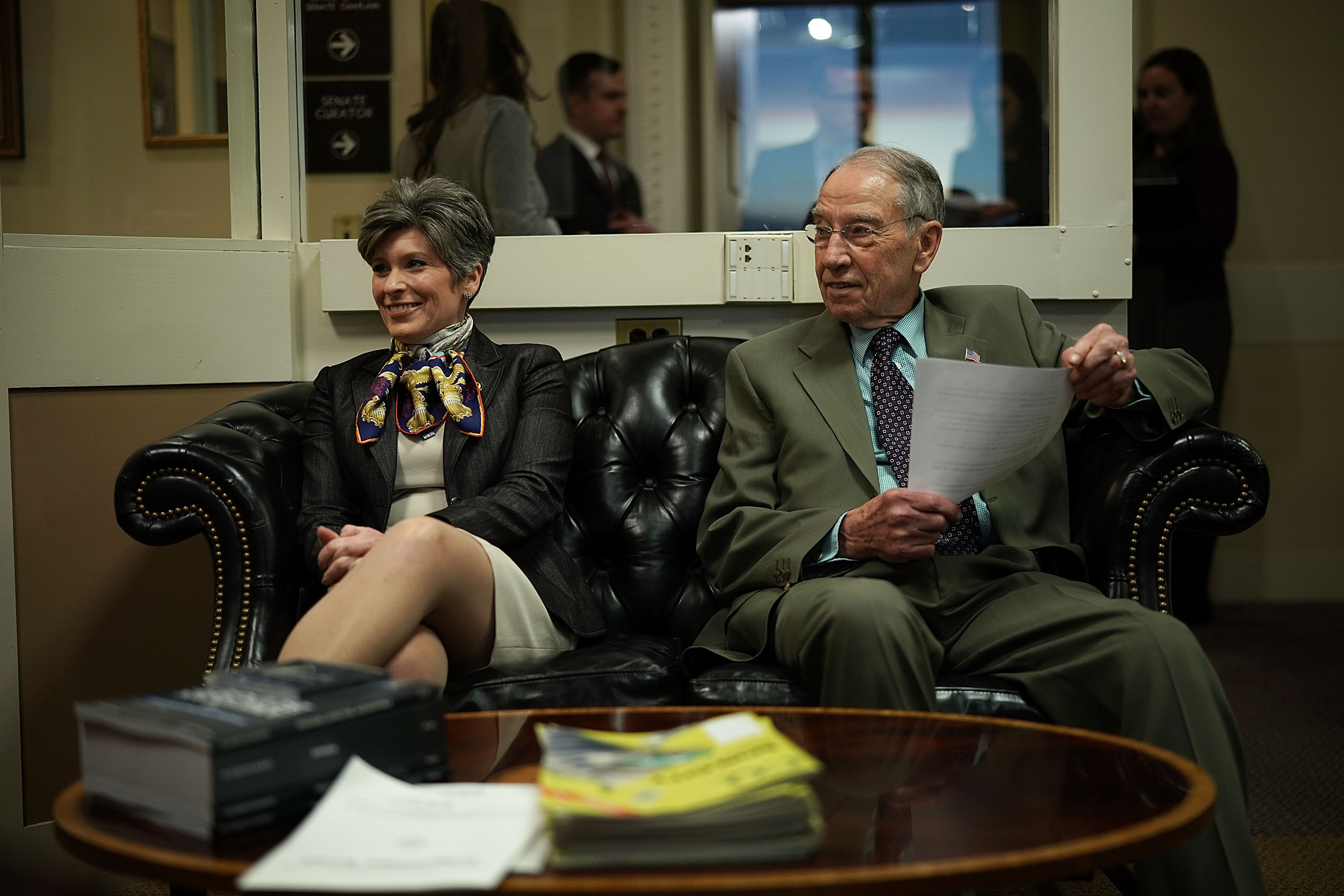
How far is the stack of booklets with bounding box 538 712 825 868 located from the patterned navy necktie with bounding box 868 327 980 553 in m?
1.03

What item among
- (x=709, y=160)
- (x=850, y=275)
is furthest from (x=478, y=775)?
(x=709, y=160)

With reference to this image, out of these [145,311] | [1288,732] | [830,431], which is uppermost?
[145,311]

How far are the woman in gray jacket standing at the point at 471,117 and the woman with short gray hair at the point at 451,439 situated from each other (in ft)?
1.69

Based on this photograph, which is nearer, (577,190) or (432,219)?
(432,219)

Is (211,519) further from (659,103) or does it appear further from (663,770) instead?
(659,103)

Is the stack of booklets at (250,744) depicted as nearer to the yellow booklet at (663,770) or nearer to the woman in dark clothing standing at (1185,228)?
the yellow booklet at (663,770)

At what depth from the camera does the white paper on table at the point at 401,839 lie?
856mm

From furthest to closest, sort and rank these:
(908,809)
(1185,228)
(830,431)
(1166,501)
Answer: (1185,228), (830,431), (1166,501), (908,809)

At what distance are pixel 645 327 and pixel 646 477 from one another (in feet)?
1.43

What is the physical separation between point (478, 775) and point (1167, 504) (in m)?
1.20

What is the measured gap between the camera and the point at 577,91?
2764mm

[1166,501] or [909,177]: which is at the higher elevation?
[909,177]

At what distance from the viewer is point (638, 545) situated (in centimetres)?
222

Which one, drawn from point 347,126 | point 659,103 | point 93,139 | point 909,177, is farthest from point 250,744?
point 659,103
